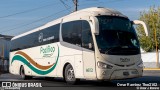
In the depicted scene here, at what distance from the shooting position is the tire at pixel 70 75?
54.4 feet

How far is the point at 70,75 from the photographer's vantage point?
16.9m

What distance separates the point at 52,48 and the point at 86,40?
3964 millimetres

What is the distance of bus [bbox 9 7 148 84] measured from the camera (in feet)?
49.3

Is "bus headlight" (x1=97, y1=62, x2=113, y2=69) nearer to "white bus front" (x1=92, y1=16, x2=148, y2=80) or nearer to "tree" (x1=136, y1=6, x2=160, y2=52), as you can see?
"white bus front" (x1=92, y1=16, x2=148, y2=80)

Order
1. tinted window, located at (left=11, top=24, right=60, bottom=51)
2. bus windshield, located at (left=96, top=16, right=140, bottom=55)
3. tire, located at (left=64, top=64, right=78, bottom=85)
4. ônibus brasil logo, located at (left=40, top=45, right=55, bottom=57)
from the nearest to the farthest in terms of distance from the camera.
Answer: bus windshield, located at (left=96, top=16, right=140, bottom=55) → tire, located at (left=64, top=64, right=78, bottom=85) → tinted window, located at (left=11, top=24, right=60, bottom=51) → ônibus brasil logo, located at (left=40, top=45, right=55, bottom=57)

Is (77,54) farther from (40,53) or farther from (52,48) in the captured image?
(40,53)

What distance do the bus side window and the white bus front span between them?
0.28 m

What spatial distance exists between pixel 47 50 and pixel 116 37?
570 cm

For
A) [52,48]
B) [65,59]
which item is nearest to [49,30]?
[52,48]

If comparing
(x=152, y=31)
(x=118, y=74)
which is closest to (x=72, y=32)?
(x=118, y=74)

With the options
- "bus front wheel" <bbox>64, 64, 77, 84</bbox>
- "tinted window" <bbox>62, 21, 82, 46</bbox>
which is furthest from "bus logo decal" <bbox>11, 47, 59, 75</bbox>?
"tinted window" <bbox>62, 21, 82, 46</bbox>

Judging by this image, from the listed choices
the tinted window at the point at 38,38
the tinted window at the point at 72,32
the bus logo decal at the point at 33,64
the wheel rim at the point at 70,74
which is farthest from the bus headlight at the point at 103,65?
the tinted window at the point at 38,38

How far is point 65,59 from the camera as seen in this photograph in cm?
1747

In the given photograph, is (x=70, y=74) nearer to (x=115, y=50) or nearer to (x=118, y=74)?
(x=118, y=74)
